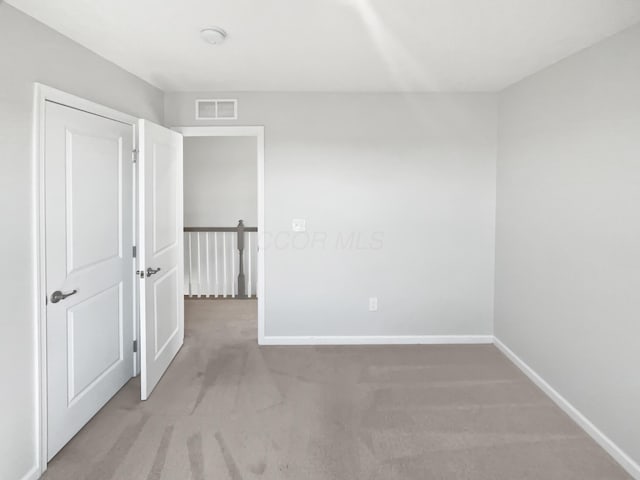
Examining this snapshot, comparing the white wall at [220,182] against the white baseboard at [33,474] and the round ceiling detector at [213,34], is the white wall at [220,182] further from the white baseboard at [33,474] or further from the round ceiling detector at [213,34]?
the white baseboard at [33,474]

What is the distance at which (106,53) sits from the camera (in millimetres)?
2602

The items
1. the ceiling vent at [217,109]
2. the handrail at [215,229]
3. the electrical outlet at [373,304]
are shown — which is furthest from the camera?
the handrail at [215,229]

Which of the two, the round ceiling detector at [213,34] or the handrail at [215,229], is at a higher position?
the round ceiling detector at [213,34]

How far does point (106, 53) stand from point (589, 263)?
11.0 ft

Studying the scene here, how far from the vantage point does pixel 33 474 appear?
2031 mm

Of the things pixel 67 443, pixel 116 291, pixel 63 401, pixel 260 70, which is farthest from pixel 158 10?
pixel 67 443

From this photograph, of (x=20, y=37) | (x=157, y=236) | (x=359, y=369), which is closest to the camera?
(x=20, y=37)

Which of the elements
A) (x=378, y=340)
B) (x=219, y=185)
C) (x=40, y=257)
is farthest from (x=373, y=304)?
(x=219, y=185)

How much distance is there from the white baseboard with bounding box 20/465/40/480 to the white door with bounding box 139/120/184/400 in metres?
0.77

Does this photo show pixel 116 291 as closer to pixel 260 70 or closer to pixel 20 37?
pixel 20 37

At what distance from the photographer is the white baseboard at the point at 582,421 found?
84.0 inches

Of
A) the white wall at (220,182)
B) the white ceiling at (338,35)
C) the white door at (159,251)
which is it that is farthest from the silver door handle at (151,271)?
the white wall at (220,182)

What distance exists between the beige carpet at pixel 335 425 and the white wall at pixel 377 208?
45cm

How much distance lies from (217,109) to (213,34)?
149cm
